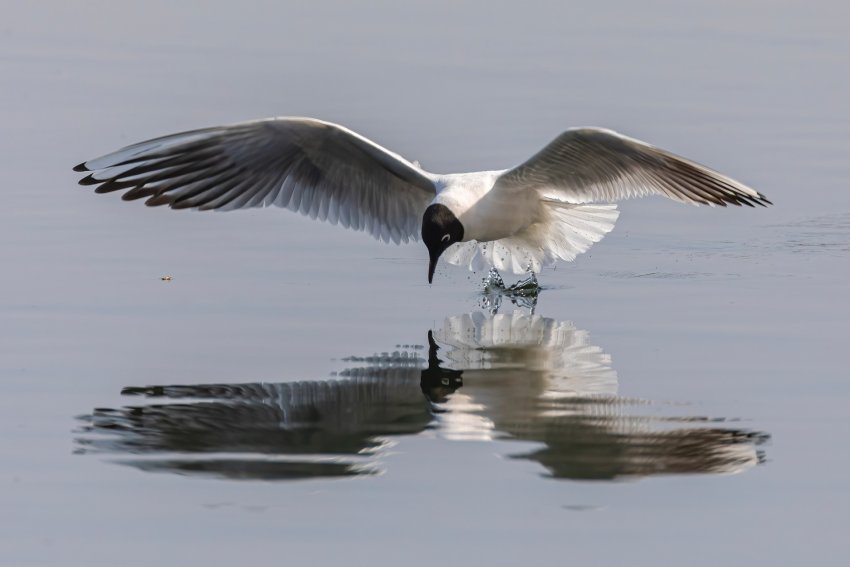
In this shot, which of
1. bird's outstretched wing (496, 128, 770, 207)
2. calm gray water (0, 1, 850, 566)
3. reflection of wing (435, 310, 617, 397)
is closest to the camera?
calm gray water (0, 1, 850, 566)

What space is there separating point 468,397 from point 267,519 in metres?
1.57

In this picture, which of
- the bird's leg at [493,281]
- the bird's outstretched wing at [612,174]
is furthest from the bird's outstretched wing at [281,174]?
the bird's outstretched wing at [612,174]

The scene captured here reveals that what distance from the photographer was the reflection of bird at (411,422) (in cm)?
567

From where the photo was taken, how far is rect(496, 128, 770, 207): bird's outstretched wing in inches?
321

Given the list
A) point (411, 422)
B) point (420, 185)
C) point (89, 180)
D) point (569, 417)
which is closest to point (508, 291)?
point (420, 185)

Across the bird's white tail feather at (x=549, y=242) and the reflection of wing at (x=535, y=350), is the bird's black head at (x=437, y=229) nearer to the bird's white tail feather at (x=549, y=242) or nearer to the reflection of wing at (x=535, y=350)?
the reflection of wing at (x=535, y=350)

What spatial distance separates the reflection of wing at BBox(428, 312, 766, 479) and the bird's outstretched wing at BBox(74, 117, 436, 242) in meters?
1.56

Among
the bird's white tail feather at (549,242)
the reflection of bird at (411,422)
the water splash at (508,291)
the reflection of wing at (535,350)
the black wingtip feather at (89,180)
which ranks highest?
the black wingtip feather at (89,180)

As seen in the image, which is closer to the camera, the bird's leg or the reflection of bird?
the reflection of bird

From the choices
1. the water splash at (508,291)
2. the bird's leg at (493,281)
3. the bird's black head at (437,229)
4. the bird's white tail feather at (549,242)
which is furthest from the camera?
the bird's white tail feather at (549,242)

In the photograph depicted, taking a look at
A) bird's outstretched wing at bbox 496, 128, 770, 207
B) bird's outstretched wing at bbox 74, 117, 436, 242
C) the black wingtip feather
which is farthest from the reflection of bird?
the black wingtip feather

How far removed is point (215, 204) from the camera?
888 centimetres

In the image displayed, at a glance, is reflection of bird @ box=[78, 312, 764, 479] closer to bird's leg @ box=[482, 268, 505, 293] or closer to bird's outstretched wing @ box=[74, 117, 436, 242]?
bird's leg @ box=[482, 268, 505, 293]

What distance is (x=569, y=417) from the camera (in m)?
6.24
